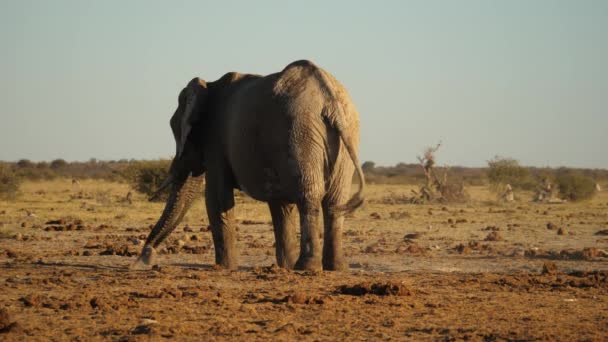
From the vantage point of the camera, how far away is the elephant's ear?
1360 centimetres

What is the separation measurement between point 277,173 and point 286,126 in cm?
71

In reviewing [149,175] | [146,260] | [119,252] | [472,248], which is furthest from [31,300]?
[149,175]

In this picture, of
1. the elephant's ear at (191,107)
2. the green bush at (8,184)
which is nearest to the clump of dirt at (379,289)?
the elephant's ear at (191,107)

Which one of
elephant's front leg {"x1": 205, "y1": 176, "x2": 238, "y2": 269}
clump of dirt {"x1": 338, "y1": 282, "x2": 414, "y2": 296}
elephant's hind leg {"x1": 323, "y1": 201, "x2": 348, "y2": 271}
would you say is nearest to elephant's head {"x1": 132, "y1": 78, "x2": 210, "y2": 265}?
elephant's front leg {"x1": 205, "y1": 176, "x2": 238, "y2": 269}

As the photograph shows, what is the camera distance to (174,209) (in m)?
14.2

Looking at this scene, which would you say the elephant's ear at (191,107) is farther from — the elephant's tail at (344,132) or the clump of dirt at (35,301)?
the clump of dirt at (35,301)

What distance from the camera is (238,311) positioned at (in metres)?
9.27

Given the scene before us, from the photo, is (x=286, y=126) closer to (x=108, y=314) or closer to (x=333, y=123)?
(x=333, y=123)

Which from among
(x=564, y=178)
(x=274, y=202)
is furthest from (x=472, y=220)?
(x=564, y=178)

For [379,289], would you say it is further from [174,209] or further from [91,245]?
[91,245]

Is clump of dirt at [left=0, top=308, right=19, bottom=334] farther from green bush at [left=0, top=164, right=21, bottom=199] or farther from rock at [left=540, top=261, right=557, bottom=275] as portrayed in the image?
green bush at [left=0, top=164, right=21, bottom=199]

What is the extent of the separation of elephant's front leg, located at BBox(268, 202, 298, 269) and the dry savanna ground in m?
0.56

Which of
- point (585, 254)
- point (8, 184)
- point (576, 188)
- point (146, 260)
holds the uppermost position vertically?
point (576, 188)

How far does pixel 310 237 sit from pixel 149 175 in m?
25.9
